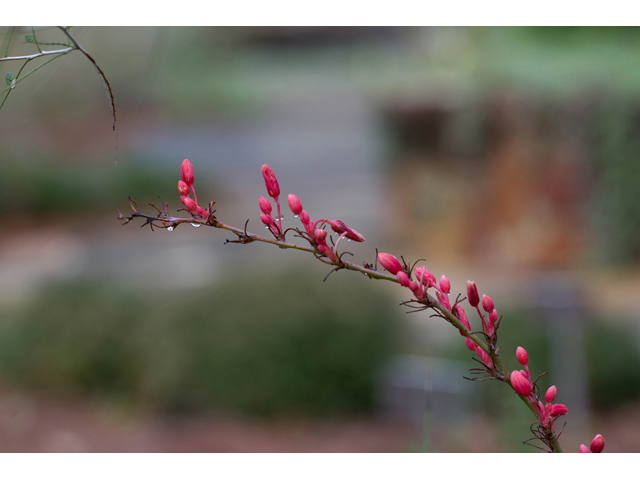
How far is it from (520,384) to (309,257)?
3799mm

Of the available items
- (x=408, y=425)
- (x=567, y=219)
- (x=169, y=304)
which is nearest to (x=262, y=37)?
(x=567, y=219)

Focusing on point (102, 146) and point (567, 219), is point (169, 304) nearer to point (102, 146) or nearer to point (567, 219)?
point (567, 219)

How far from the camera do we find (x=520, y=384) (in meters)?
0.52

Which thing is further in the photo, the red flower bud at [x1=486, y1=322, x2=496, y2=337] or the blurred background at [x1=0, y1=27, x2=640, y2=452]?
the blurred background at [x1=0, y1=27, x2=640, y2=452]

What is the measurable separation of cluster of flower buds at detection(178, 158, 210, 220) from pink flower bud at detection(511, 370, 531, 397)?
35 cm

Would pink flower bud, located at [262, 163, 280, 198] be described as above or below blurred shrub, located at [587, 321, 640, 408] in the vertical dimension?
above

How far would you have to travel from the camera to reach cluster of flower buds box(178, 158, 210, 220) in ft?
1.76

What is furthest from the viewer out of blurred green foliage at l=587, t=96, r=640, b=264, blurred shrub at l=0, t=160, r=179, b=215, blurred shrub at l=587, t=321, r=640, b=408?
blurred shrub at l=0, t=160, r=179, b=215

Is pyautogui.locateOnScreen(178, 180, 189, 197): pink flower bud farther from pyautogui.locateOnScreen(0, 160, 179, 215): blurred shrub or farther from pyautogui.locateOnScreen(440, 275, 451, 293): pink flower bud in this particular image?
pyautogui.locateOnScreen(0, 160, 179, 215): blurred shrub

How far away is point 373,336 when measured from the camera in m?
3.56

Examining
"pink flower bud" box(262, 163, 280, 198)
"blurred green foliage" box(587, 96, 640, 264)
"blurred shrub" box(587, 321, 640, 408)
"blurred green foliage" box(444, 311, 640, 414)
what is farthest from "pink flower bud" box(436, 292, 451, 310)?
"blurred green foliage" box(587, 96, 640, 264)

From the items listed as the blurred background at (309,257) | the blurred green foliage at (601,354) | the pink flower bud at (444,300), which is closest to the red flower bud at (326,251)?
the pink flower bud at (444,300)

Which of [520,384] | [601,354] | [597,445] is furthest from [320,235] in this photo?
[601,354]

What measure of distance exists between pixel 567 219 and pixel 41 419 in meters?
6.00
